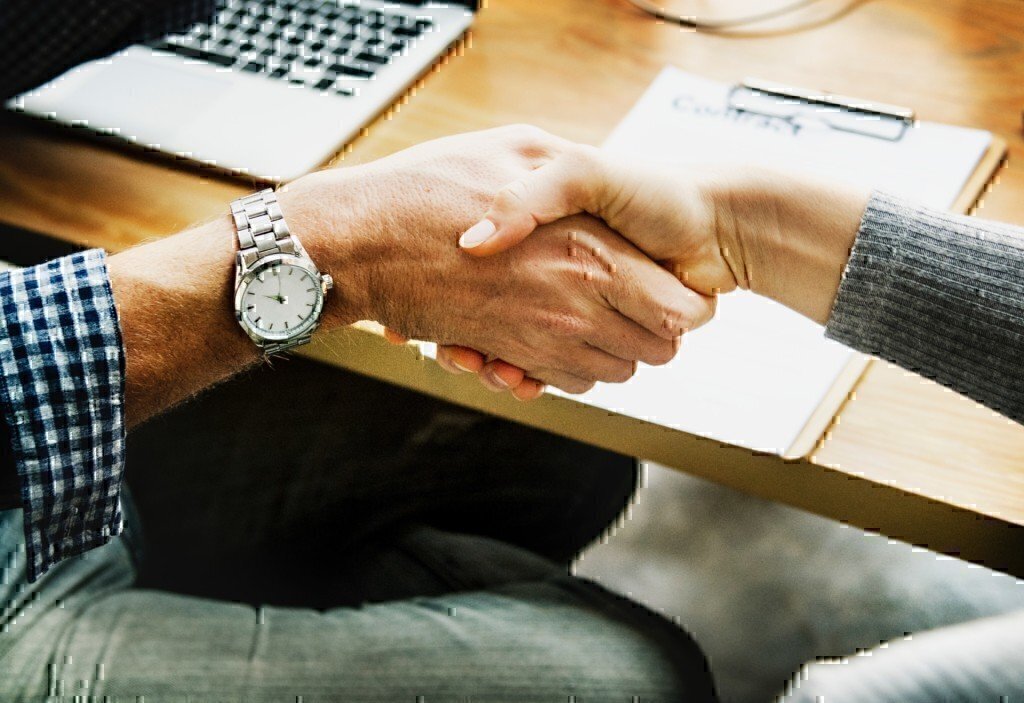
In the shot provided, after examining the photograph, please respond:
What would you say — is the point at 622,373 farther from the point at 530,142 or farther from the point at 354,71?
the point at 354,71

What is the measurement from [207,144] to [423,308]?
28 centimetres

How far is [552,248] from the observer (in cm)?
79

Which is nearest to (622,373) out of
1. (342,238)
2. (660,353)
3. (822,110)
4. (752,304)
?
(660,353)

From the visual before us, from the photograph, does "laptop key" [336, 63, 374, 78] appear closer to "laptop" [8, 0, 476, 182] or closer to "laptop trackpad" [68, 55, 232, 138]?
"laptop" [8, 0, 476, 182]

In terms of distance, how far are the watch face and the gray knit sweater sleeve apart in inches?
15.5

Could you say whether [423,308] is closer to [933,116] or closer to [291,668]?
[291,668]

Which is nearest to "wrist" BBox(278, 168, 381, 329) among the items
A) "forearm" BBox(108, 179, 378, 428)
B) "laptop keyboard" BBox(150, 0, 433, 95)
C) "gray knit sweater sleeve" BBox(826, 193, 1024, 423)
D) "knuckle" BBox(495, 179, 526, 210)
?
"forearm" BBox(108, 179, 378, 428)

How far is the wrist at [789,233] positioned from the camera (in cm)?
74

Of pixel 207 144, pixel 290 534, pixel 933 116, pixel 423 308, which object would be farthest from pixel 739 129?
pixel 290 534

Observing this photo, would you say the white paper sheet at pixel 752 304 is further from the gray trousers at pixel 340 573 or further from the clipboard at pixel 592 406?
the gray trousers at pixel 340 573

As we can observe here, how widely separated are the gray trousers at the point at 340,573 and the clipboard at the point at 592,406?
0.18 meters

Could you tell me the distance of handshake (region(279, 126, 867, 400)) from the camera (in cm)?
75

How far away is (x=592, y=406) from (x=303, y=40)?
519 mm

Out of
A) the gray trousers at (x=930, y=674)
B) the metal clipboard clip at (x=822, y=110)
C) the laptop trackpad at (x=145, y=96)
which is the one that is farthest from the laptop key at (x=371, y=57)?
the gray trousers at (x=930, y=674)
